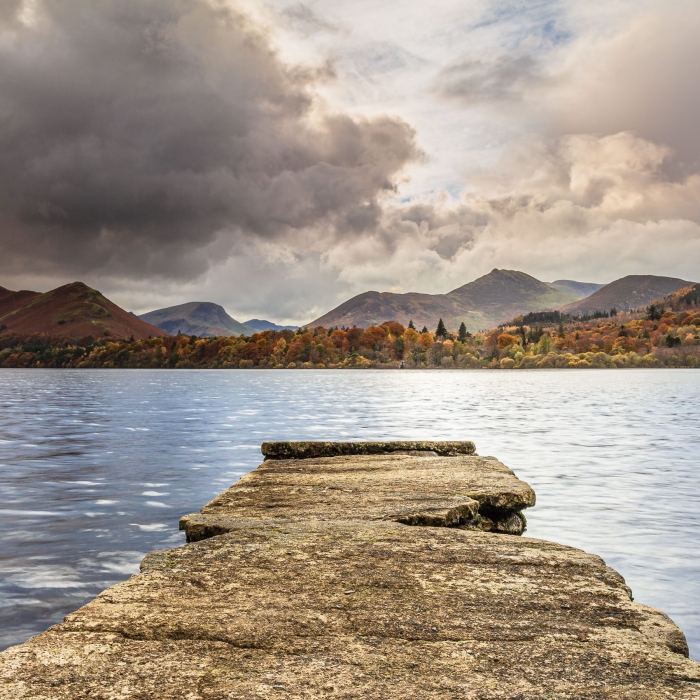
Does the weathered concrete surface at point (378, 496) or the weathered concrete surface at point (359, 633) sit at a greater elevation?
the weathered concrete surface at point (359, 633)

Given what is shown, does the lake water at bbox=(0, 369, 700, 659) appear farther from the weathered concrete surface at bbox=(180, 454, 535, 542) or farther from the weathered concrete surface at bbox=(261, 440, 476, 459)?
the weathered concrete surface at bbox=(261, 440, 476, 459)

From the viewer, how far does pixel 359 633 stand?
406cm

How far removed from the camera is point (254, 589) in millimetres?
4938

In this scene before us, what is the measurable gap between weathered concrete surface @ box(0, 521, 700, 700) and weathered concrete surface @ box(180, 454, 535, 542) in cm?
193

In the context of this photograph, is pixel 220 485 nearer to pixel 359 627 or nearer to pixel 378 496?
pixel 378 496

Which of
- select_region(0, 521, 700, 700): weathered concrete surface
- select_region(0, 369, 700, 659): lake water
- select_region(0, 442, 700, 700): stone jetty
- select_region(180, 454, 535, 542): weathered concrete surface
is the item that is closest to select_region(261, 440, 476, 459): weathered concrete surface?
select_region(180, 454, 535, 542): weathered concrete surface

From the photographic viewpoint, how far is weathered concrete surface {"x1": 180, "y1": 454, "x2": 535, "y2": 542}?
800 cm

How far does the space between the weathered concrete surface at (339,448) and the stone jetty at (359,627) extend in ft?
25.9

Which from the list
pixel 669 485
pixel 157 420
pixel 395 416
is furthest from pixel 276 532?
pixel 395 416

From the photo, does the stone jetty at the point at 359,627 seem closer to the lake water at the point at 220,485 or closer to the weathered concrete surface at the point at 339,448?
the lake water at the point at 220,485

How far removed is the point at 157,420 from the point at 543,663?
4136 cm

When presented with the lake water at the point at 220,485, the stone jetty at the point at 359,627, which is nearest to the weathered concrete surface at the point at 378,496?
the stone jetty at the point at 359,627

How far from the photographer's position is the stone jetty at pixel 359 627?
11.0 ft

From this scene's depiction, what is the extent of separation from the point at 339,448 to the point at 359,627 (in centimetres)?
1124
